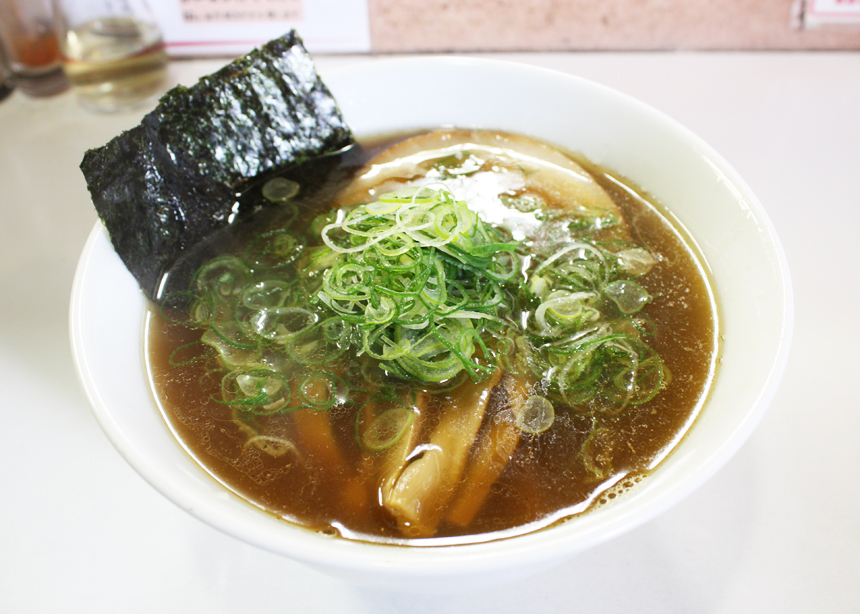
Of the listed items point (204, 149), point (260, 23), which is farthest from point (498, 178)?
point (260, 23)

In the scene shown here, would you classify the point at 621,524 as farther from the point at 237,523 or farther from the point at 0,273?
the point at 0,273

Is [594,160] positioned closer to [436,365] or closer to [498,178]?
[498,178]

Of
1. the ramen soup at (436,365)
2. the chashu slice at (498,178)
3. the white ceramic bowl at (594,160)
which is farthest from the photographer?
the chashu slice at (498,178)

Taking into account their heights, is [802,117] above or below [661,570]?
above

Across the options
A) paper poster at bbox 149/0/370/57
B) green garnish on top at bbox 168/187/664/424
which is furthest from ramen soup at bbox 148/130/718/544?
paper poster at bbox 149/0/370/57

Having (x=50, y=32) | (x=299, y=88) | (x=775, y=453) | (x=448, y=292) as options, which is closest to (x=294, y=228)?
(x=299, y=88)

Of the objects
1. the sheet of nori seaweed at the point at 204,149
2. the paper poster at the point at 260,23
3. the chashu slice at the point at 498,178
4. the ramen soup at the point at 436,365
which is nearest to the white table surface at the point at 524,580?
the ramen soup at the point at 436,365

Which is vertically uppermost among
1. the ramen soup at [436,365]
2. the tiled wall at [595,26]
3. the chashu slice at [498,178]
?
the tiled wall at [595,26]

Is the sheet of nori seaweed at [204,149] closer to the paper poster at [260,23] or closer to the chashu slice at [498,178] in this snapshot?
the chashu slice at [498,178]
